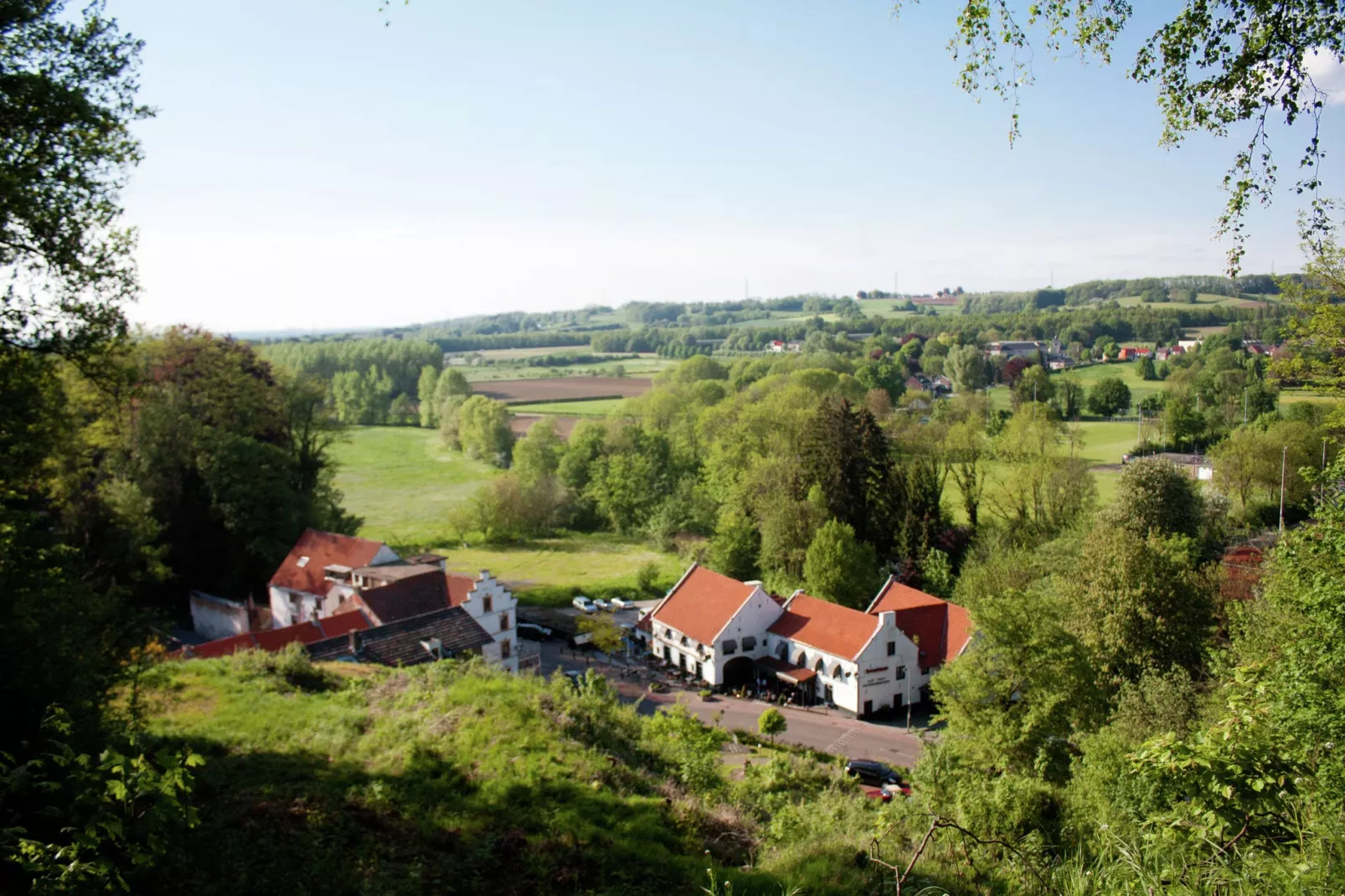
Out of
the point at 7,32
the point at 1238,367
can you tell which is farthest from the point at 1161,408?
the point at 7,32

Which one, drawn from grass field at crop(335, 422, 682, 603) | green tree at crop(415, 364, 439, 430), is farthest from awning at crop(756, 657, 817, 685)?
green tree at crop(415, 364, 439, 430)

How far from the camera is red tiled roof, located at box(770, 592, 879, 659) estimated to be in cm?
2903

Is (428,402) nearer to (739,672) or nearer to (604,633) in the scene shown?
(604,633)

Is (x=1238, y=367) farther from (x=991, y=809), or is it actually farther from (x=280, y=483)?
(x=280, y=483)

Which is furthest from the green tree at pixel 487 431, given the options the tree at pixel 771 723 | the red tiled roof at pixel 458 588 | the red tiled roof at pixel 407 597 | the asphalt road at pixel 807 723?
the tree at pixel 771 723

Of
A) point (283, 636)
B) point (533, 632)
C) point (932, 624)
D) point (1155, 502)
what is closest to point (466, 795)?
point (283, 636)

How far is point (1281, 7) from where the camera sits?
19.4ft

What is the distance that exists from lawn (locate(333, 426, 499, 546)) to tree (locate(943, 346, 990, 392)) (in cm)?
4208

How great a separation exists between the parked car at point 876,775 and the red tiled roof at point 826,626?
6568mm

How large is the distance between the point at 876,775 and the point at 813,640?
350 inches

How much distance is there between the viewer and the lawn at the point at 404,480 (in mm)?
55969

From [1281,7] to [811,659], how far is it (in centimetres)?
2655

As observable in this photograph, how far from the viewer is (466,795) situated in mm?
10383

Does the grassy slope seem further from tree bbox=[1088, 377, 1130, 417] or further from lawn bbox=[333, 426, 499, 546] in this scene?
tree bbox=[1088, 377, 1130, 417]
